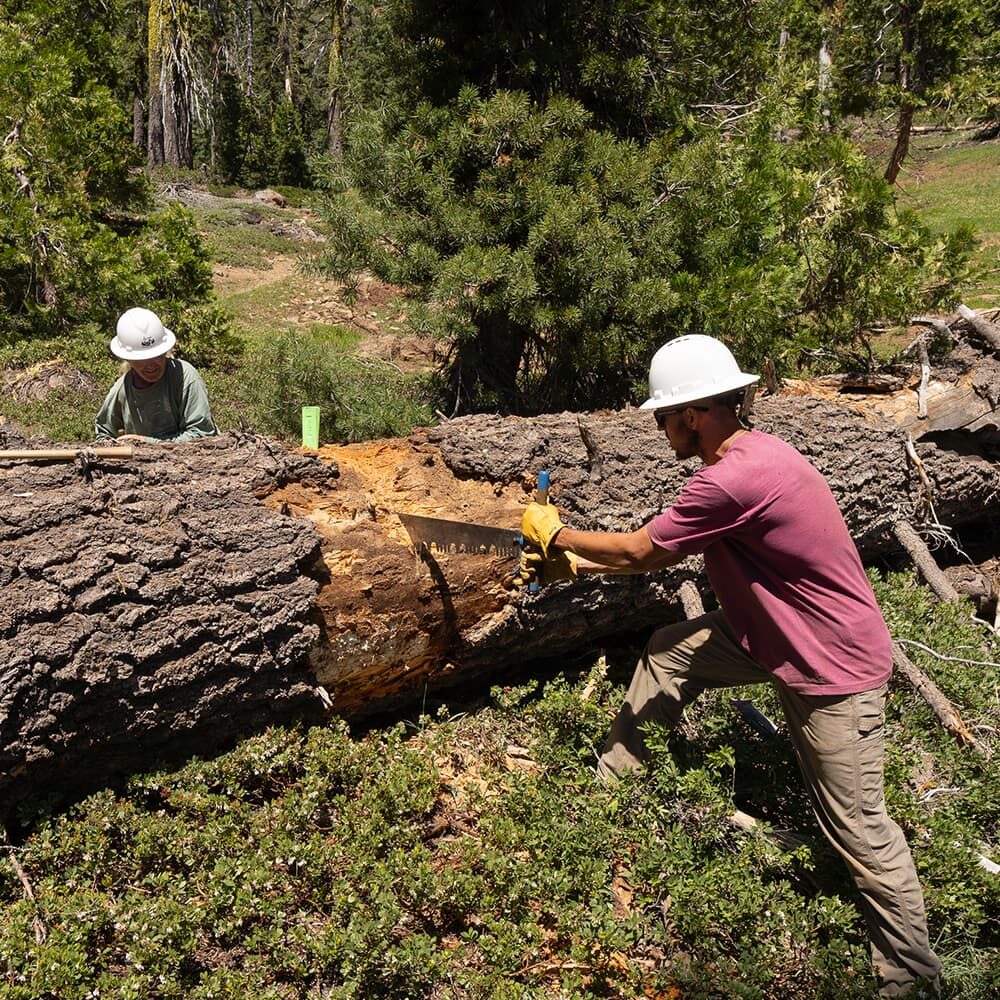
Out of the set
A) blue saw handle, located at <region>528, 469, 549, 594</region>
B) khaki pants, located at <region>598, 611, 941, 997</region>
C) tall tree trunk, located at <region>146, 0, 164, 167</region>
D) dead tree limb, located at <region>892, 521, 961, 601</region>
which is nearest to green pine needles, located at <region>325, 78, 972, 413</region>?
dead tree limb, located at <region>892, 521, 961, 601</region>

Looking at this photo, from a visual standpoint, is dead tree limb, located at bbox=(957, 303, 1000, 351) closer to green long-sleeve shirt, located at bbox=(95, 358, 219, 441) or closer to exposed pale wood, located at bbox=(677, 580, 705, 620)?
exposed pale wood, located at bbox=(677, 580, 705, 620)

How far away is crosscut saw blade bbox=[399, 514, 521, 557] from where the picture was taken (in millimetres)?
3531

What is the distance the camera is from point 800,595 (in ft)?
9.17

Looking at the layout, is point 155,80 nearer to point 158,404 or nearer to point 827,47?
point 827,47

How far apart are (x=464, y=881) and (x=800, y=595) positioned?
5.11ft

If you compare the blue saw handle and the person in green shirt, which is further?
the person in green shirt

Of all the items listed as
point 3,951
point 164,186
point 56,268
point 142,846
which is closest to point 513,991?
point 142,846

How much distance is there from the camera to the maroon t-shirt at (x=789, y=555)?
2674 millimetres

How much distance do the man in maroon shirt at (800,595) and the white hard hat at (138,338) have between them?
2513 mm

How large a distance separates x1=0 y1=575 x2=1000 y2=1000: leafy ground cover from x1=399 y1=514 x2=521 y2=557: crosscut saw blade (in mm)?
792

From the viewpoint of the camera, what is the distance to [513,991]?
2.53 metres

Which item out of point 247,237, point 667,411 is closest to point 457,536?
point 667,411

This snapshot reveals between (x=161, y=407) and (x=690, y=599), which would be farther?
(x=161, y=407)

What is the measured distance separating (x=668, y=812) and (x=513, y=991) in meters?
0.92
